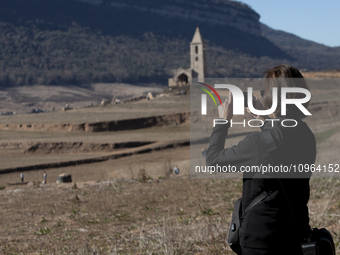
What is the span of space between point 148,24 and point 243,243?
150613 millimetres

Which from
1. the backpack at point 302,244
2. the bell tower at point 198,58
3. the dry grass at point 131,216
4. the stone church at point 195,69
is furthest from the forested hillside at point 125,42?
the backpack at point 302,244

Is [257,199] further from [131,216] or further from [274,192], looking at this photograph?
[131,216]

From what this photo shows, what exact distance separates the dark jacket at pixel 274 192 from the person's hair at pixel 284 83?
0.23ft

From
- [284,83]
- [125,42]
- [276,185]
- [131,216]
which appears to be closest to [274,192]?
[276,185]

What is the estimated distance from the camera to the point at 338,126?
82.0ft

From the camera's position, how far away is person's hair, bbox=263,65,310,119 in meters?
2.16

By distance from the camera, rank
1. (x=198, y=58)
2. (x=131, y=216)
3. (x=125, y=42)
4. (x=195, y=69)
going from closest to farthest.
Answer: (x=131, y=216) < (x=195, y=69) < (x=198, y=58) < (x=125, y=42)

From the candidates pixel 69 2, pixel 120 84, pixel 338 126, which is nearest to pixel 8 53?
pixel 120 84

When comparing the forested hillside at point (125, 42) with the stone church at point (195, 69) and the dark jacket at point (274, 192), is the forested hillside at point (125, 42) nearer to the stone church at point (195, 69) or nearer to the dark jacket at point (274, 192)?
the stone church at point (195, 69)

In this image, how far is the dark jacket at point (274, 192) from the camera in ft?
6.96

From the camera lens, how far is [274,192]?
214cm

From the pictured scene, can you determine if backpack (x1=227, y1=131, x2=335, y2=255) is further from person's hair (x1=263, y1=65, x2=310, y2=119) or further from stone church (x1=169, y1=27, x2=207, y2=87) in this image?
stone church (x1=169, y1=27, x2=207, y2=87)

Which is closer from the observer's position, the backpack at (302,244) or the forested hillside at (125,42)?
the backpack at (302,244)

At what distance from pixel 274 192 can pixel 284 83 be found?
0.56 meters
